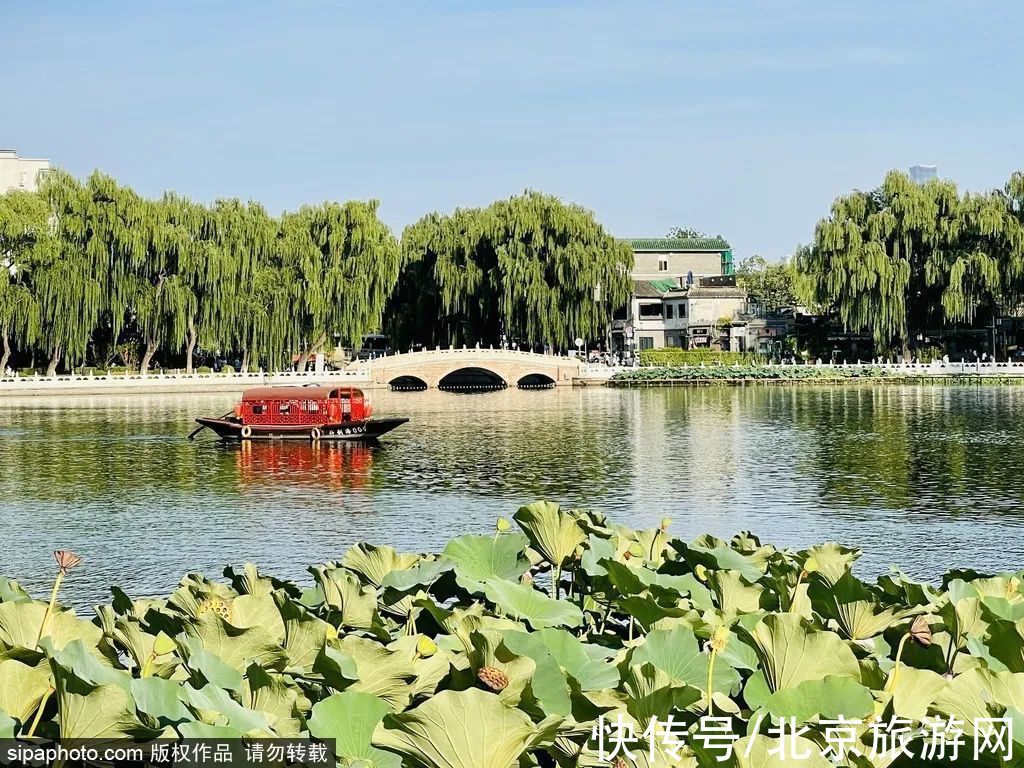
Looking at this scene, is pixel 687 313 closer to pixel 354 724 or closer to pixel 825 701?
pixel 825 701

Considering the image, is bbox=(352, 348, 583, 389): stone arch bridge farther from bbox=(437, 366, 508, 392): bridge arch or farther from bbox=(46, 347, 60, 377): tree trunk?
bbox=(46, 347, 60, 377): tree trunk

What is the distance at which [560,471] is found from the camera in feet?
80.4

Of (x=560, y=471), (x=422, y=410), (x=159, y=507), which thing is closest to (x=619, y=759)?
(x=159, y=507)

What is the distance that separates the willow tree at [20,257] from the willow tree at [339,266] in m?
9.19

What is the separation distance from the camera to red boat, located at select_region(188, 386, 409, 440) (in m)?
31.1

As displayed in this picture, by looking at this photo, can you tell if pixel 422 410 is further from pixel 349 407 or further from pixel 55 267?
pixel 55 267

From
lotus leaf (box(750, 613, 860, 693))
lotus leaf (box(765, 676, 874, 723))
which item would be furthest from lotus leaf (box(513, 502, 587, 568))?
lotus leaf (box(765, 676, 874, 723))

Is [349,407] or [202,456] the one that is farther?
[349,407]

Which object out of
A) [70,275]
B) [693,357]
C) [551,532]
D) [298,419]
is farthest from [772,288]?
[551,532]

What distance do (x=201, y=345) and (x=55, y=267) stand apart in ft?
21.7

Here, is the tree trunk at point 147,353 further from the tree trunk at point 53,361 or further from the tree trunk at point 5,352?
the tree trunk at point 5,352

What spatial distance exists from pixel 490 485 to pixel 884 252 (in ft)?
117

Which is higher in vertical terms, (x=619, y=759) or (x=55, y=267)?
(x=55, y=267)

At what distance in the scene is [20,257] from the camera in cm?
4869
